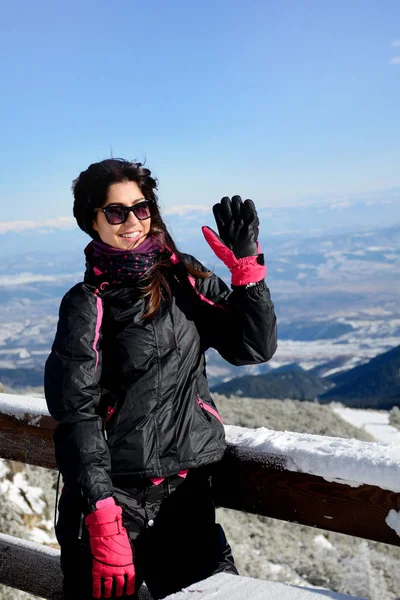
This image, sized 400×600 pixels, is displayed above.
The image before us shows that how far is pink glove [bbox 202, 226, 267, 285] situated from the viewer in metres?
2.19

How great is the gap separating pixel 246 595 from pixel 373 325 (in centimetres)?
19083

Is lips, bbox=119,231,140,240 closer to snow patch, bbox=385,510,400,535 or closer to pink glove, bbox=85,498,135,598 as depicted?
pink glove, bbox=85,498,135,598

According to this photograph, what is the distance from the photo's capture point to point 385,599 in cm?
382

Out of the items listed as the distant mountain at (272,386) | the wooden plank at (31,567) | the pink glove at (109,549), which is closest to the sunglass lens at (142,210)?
the pink glove at (109,549)

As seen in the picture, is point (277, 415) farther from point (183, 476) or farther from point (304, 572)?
point (183, 476)

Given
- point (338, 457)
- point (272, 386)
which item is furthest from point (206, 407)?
point (272, 386)

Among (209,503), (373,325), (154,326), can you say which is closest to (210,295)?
(154,326)

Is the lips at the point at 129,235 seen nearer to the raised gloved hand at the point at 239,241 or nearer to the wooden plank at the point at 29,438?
the raised gloved hand at the point at 239,241

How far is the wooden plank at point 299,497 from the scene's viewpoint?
6.21 feet

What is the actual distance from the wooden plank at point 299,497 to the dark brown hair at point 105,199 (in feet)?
2.44

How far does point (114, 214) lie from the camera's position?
2.36m

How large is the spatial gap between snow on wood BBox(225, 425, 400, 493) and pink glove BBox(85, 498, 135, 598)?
0.58m

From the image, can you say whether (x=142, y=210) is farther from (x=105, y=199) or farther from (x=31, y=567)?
(x=31, y=567)

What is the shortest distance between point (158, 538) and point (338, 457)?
0.80 metres
